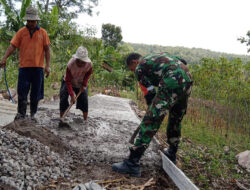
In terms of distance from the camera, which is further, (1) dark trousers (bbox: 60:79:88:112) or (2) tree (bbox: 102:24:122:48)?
(2) tree (bbox: 102:24:122:48)

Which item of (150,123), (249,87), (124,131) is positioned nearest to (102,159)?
(150,123)

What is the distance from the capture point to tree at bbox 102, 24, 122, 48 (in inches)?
938

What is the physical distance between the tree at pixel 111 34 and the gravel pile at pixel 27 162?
21.7 meters

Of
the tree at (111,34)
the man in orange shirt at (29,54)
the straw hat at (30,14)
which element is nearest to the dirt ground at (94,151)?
the man in orange shirt at (29,54)

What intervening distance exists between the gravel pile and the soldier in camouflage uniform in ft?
2.13

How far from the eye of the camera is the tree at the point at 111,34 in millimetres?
23816

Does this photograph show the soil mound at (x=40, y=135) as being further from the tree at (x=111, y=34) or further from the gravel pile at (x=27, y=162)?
the tree at (x=111, y=34)

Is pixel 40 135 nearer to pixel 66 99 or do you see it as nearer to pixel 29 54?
pixel 66 99

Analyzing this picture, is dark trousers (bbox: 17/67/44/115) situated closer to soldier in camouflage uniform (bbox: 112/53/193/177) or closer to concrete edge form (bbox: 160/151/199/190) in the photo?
soldier in camouflage uniform (bbox: 112/53/193/177)

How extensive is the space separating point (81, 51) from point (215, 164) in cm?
275

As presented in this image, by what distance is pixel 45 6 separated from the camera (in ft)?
53.9

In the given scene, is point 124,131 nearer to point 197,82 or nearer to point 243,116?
point 243,116

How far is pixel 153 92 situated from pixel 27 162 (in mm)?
1556

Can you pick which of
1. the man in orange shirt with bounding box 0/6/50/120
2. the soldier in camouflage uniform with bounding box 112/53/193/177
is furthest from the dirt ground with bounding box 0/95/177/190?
the man in orange shirt with bounding box 0/6/50/120
